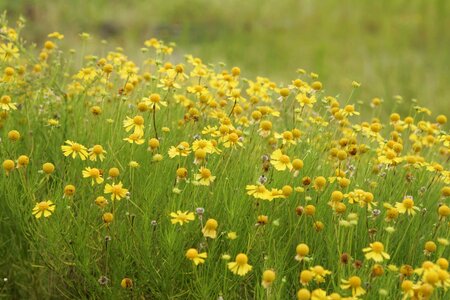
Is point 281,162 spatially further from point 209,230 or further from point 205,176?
point 209,230

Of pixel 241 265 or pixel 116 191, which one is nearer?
pixel 241 265

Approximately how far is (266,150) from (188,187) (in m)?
0.73

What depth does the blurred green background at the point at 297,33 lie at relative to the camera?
784cm

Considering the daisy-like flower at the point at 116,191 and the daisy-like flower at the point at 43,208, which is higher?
the daisy-like flower at the point at 116,191

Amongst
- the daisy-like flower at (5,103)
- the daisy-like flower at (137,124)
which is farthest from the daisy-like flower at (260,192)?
the daisy-like flower at (5,103)

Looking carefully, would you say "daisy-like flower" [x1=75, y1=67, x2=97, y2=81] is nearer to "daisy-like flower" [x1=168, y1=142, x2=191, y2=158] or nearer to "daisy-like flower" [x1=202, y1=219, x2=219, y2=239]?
"daisy-like flower" [x1=168, y1=142, x2=191, y2=158]

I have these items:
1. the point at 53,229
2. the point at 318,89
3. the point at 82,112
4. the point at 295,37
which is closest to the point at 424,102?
the point at 295,37

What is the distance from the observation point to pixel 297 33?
32.8 ft

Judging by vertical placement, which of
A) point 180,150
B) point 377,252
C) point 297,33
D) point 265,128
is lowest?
point 377,252

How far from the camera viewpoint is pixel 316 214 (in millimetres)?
2488

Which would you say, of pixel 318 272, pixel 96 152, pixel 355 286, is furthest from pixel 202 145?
pixel 355 286

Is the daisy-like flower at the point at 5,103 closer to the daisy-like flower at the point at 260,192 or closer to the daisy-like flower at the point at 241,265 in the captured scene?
the daisy-like flower at the point at 260,192

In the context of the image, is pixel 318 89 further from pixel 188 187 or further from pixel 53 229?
pixel 53 229

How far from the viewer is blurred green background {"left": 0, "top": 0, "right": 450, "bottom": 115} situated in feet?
25.7
